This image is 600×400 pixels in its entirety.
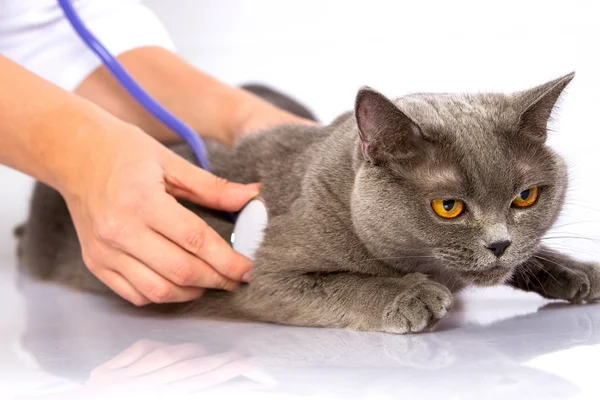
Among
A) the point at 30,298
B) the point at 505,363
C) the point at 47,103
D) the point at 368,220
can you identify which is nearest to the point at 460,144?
the point at 368,220

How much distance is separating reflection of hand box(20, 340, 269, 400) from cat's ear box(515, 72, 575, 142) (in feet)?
2.30

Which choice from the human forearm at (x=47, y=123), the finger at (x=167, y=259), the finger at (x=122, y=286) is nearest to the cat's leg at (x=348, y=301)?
the finger at (x=167, y=259)

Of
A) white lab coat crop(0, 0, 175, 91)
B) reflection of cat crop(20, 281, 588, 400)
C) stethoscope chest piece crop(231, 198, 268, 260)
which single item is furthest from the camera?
white lab coat crop(0, 0, 175, 91)

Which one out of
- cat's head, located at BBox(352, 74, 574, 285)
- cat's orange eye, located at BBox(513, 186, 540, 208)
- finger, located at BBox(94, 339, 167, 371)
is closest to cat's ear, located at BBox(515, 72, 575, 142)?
cat's head, located at BBox(352, 74, 574, 285)

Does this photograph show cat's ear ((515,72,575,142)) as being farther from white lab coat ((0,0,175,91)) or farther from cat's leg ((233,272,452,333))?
white lab coat ((0,0,175,91))

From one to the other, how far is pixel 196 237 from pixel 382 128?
47cm

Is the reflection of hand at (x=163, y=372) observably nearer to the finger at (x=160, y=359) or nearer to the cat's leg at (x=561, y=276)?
the finger at (x=160, y=359)

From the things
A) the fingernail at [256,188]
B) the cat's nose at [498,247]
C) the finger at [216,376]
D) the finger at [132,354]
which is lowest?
the finger at [132,354]

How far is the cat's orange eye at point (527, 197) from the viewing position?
1.65 metres

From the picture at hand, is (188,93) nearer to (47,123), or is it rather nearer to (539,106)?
(47,123)

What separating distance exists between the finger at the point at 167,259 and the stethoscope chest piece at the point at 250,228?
0.35 feet

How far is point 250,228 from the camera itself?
1.95m

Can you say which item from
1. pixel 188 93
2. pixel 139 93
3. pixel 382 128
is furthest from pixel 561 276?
pixel 188 93

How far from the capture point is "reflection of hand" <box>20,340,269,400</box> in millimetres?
1420
